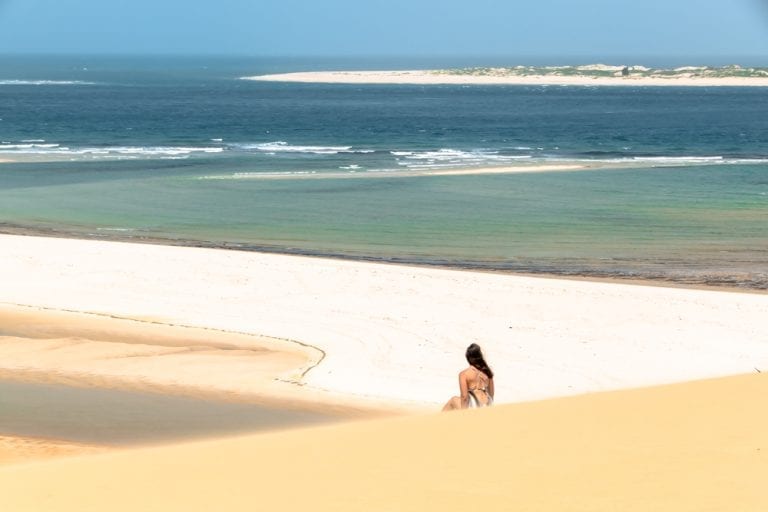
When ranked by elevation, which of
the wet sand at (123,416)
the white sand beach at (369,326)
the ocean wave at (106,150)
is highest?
the wet sand at (123,416)

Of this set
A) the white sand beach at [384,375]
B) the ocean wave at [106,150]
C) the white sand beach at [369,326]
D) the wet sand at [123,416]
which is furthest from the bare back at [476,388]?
the ocean wave at [106,150]

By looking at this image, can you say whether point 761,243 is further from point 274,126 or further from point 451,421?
→ point 274,126

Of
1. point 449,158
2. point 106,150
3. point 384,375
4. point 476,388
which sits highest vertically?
point 476,388

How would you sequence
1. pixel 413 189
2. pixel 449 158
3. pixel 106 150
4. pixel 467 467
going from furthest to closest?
pixel 106 150 < pixel 449 158 < pixel 413 189 < pixel 467 467

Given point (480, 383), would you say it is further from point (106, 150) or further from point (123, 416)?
point (106, 150)

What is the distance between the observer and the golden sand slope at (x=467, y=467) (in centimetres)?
772

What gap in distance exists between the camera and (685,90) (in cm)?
17150

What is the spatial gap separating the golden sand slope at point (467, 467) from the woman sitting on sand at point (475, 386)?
1.27 metres

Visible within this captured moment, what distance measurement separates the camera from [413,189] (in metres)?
42.8

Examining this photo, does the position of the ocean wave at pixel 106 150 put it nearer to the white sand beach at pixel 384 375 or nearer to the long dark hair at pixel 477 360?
the white sand beach at pixel 384 375

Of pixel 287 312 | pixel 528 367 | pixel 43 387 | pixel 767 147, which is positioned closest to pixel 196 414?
pixel 43 387

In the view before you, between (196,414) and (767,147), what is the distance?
55391mm

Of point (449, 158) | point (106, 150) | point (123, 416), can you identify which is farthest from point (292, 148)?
point (123, 416)

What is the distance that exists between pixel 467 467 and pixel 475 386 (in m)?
3.13
